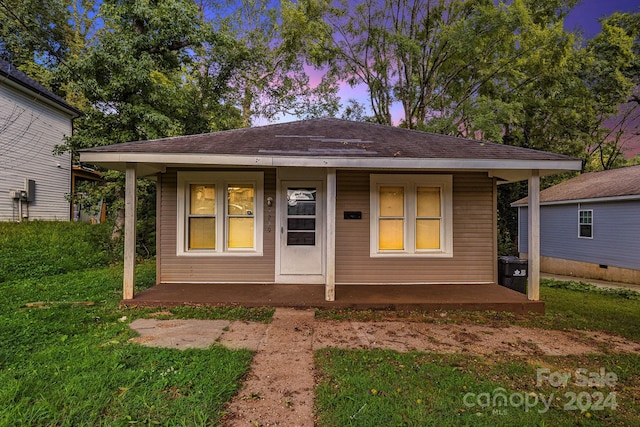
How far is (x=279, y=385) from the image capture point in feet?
8.57

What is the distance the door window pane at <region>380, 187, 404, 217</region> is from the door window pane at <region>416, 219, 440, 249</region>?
1.60 feet

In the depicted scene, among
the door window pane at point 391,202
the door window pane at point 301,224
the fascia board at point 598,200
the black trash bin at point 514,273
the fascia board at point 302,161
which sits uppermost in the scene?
the fascia board at point 302,161

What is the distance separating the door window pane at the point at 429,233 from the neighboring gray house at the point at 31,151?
10.6 m

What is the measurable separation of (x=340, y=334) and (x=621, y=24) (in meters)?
22.9

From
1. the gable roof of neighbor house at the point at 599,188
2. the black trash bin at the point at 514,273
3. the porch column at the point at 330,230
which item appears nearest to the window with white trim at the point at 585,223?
the gable roof of neighbor house at the point at 599,188

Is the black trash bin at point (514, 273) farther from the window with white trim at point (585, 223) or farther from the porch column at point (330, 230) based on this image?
the window with white trim at point (585, 223)

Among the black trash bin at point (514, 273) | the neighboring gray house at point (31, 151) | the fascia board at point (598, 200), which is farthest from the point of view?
the fascia board at point (598, 200)

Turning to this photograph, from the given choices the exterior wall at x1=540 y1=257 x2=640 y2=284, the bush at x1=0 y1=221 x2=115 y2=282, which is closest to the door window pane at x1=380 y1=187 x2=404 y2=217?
the bush at x1=0 y1=221 x2=115 y2=282

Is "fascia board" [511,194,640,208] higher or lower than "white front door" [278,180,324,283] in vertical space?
higher

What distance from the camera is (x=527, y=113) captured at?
17.0 meters

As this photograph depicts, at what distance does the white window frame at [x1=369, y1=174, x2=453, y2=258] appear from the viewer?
5.89 metres

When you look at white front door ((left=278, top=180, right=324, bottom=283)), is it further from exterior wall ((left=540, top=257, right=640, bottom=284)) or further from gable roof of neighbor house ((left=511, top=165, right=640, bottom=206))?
exterior wall ((left=540, top=257, right=640, bottom=284))

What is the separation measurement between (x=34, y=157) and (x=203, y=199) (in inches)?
371

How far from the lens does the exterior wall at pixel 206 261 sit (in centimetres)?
582
